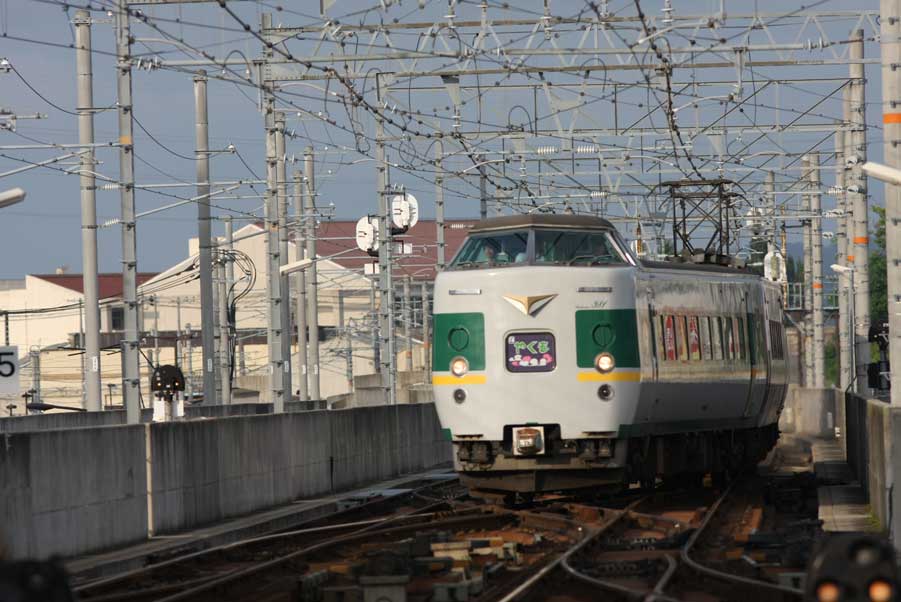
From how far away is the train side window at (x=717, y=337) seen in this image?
2520 cm

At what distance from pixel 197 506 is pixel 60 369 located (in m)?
80.6

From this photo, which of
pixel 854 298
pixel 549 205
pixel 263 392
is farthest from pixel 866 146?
pixel 263 392

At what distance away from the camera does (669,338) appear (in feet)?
75.3

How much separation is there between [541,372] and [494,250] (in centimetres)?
197

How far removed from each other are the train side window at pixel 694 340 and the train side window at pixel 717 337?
0.75 meters

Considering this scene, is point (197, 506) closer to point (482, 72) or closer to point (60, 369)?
point (482, 72)

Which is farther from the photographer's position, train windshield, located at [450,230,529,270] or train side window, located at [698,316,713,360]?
train side window, located at [698,316,713,360]

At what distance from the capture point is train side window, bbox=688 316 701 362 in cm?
2402

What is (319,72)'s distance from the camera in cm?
3309

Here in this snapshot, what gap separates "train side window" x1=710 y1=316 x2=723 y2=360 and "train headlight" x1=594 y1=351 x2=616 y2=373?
4444mm

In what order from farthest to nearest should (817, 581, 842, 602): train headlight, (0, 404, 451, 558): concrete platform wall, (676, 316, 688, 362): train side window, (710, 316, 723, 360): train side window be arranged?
(710, 316, 723, 360): train side window, (676, 316, 688, 362): train side window, (0, 404, 451, 558): concrete platform wall, (817, 581, 842, 602): train headlight

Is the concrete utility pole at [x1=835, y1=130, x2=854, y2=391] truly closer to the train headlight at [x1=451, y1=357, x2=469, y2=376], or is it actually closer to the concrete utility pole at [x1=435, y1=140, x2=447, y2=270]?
the concrete utility pole at [x1=435, y1=140, x2=447, y2=270]

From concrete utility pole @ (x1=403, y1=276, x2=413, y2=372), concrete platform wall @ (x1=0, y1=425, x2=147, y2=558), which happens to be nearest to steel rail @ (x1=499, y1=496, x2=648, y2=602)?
concrete platform wall @ (x1=0, y1=425, x2=147, y2=558)

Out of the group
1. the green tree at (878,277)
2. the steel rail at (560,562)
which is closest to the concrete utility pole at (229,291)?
the steel rail at (560,562)
